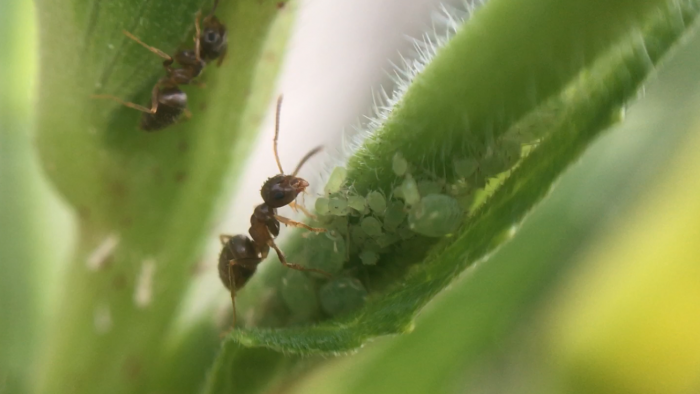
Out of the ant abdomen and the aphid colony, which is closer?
the aphid colony

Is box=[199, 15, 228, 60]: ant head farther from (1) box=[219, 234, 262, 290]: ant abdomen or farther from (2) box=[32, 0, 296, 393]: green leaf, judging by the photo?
(1) box=[219, 234, 262, 290]: ant abdomen

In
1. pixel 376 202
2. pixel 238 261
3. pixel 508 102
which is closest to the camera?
pixel 508 102

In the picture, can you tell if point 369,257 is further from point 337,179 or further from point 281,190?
point 281,190

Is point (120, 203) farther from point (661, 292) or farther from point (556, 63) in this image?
point (661, 292)

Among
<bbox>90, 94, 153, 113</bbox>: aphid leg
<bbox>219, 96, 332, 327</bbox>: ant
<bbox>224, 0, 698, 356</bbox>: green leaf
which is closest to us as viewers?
<bbox>224, 0, 698, 356</bbox>: green leaf

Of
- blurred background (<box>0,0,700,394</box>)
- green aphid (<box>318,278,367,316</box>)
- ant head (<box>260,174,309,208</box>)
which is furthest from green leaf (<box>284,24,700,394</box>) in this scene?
ant head (<box>260,174,309,208</box>)

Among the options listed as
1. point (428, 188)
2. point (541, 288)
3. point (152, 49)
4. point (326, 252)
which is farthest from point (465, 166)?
point (541, 288)
